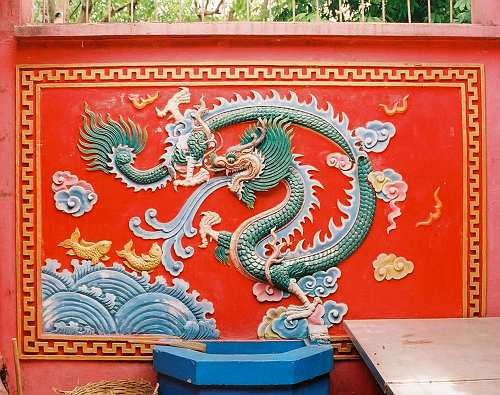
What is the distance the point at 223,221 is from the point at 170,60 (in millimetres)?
1048

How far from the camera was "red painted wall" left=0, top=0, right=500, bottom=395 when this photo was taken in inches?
186

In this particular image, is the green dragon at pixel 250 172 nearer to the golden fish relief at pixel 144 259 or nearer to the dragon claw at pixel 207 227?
the dragon claw at pixel 207 227

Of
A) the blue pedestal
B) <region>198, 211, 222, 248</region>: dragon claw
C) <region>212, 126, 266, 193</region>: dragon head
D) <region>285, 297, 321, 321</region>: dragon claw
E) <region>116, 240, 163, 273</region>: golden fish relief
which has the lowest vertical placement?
the blue pedestal

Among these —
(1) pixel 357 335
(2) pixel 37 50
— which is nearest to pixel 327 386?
(1) pixel 357 335

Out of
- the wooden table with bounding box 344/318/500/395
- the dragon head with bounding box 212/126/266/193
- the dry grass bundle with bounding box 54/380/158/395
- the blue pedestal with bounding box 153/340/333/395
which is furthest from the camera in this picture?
the dragon head with bounding box 212/126/266/193

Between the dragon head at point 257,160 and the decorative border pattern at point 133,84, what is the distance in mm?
307

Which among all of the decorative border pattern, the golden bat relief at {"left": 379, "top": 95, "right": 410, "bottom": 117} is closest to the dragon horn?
the decorative border pattern

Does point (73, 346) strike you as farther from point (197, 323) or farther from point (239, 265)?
point (239, 265)

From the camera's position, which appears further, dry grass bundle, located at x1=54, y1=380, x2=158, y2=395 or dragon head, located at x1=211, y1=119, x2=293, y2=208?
dragon head, located at x1=211, y1=119, x2=293, y2=208

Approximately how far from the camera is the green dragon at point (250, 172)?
4.71 m

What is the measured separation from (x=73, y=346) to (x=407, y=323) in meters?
2.05

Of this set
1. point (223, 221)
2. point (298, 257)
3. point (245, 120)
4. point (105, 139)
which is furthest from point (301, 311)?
point (105, 139)

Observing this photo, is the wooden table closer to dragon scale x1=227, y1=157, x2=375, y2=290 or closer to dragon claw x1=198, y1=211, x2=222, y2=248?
dragon scale x1=227, y1=157, x2=375, y2=290

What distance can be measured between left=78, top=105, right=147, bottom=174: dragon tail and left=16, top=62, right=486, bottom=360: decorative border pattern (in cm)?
25
